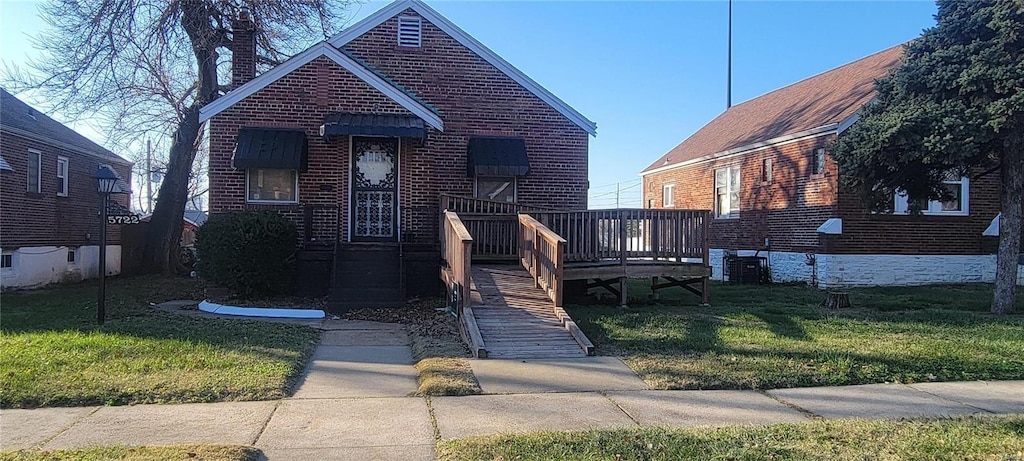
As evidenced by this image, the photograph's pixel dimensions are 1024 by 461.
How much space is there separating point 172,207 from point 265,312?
11.0 m

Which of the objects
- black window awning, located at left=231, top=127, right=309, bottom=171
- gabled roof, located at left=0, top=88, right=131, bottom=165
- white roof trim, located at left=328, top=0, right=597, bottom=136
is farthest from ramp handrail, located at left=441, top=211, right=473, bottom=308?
gabled roof, located at left=0, top=88, right=131, bottom=165

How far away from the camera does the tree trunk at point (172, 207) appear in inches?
780

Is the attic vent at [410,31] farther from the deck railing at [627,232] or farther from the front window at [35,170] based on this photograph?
the front window at [35,170]

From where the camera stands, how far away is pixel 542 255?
10.9 m

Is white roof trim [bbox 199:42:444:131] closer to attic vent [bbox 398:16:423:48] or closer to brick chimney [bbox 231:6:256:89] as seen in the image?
brick chimney [bbox 231:6:256:89]

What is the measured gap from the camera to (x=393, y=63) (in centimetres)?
1557

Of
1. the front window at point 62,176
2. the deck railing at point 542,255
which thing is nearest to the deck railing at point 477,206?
the deck railing at point 542,255

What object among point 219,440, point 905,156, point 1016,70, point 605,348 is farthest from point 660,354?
point 1016,70

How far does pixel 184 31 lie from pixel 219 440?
1709cm

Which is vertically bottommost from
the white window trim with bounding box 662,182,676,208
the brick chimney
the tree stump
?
the tree stump

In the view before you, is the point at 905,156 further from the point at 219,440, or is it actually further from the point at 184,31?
the point at 184,31

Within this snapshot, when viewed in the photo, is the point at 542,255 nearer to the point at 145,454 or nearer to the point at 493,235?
the point at 493,235

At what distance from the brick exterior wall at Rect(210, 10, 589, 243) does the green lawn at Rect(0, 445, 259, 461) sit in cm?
862

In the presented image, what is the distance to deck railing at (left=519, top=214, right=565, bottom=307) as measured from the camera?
9.91m
